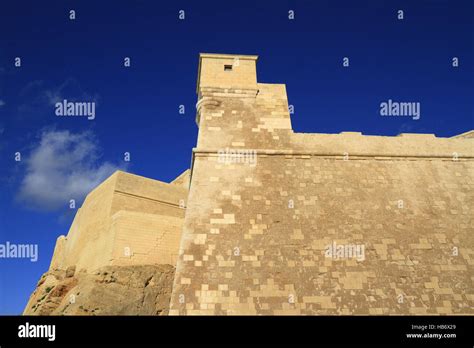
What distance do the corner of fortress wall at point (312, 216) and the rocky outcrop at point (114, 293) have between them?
14.4 ft

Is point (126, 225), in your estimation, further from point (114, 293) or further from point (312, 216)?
point (312, 216)

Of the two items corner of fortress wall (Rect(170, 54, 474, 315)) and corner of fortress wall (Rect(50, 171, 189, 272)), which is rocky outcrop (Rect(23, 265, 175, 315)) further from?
corner of fortress wall (Rect(170, 54, 474, 315))

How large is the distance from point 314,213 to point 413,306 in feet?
9.09

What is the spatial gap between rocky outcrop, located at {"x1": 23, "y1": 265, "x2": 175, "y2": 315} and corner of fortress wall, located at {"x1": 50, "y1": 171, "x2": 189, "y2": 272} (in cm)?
50

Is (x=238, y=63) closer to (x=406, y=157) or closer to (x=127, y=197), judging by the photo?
(x=406, y=157)

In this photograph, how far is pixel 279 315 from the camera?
6.59m

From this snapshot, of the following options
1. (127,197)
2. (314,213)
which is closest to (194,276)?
(314,213)

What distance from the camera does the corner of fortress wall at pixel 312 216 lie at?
→ 22.9ft

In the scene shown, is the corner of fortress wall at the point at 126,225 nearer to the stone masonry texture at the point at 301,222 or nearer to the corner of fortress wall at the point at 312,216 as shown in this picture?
the stone masonry texture at the point at 301,222
